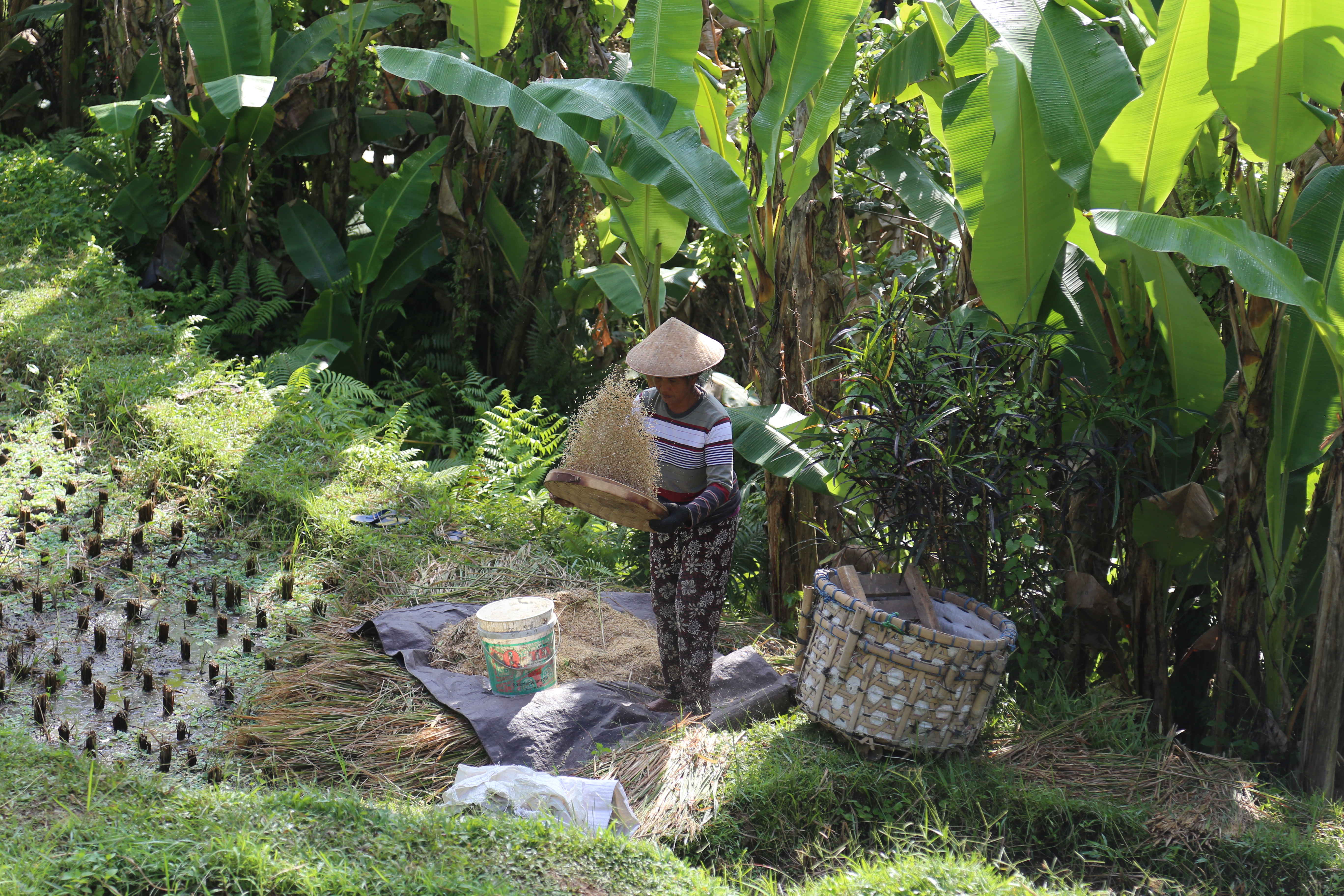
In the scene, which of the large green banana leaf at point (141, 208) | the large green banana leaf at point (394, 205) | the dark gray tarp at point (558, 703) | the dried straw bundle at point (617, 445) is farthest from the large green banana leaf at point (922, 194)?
the large green banana leaf at point (141, 208)

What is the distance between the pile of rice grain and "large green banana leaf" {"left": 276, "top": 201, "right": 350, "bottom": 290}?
13.0 feet

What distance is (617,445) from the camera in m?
3.77

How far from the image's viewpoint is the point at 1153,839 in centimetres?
341

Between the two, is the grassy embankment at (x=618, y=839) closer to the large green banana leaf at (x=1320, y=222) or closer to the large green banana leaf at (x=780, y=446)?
the large green banana leaf at (x=780, y=446)

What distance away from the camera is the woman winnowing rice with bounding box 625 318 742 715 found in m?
3.72

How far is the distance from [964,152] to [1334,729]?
2.50 m

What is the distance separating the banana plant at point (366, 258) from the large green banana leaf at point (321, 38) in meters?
0.98

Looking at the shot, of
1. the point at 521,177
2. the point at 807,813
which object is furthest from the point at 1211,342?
the point at 521,177

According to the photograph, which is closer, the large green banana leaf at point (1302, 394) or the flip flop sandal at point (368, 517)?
the large green banana leaf at point (1302, 394)

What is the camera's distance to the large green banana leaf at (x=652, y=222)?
4820mm

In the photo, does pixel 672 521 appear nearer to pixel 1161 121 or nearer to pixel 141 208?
pixel 1161 121

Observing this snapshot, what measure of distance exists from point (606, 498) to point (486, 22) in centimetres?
377

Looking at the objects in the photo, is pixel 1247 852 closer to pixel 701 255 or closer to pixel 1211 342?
pixel 1211 342

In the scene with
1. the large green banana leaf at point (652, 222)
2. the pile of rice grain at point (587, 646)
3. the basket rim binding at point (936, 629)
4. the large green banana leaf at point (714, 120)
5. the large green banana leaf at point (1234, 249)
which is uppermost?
the large green banana leaf at point (714, 120)
